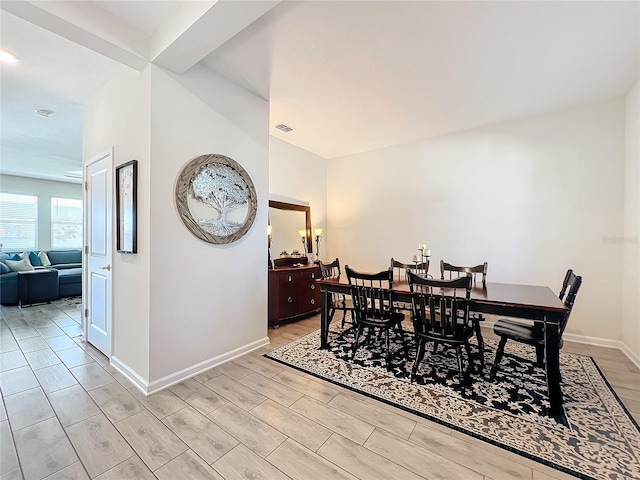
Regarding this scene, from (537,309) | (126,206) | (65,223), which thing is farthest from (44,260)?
(537,309)

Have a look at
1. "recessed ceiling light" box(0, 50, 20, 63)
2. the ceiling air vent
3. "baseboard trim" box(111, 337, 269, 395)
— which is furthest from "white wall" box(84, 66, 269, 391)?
the ceiling air vent

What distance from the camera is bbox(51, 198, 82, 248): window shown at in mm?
7180

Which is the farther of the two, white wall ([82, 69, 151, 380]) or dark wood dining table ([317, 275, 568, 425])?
white wall ([82, 69, 151, 380])

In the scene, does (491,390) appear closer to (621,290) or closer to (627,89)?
(621,290)

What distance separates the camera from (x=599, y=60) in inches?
99.2

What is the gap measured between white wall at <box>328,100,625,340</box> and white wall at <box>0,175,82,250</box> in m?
7.97

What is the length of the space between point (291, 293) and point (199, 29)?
308 centimetres

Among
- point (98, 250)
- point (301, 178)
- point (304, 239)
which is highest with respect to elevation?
point (301, 178)

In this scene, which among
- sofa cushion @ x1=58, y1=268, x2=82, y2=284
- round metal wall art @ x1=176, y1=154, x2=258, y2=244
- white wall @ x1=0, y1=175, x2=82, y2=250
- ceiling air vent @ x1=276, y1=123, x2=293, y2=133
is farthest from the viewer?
white wall @ x1=0, y1=175, x2=82, y2=250

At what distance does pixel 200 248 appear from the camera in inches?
102

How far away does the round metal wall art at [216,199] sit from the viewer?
8.16 feet

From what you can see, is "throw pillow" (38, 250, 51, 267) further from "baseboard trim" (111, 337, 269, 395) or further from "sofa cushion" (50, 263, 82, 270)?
"baseboard trim" (111, 337, 269, 395)

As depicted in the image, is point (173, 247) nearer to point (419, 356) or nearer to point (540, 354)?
point (419, 356)

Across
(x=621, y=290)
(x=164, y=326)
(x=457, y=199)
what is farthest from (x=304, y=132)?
(x=621, y=290)
